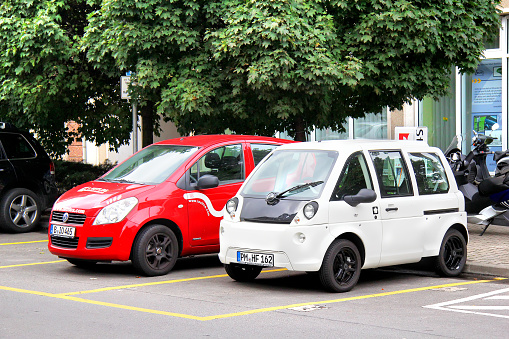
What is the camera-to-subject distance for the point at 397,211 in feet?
31.7

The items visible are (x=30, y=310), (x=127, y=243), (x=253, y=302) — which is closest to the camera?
(x=30, y=310)

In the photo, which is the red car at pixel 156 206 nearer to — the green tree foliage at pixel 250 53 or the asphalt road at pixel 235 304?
the asphalt road at pixel 235 304

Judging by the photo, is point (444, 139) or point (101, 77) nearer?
point (101, 77)

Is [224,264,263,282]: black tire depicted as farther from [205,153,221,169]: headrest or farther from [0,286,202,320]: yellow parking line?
[0,286,202,320]: yellow parking line

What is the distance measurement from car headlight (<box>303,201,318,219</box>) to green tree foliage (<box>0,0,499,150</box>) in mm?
4705

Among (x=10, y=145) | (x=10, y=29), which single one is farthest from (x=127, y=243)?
(x=10, y=29)

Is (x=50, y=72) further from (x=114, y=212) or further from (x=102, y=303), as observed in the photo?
(x=102, y=303)

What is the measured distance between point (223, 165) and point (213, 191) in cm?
48

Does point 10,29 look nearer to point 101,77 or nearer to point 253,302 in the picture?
point 101,77

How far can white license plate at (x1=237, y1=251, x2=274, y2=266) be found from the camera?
9000 mm

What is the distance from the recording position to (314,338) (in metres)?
6.81

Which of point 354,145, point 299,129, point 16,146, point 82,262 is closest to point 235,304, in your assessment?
point 354,145

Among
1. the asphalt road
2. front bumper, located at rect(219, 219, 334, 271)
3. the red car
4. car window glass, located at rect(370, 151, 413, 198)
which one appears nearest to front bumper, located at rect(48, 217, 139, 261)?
the red car

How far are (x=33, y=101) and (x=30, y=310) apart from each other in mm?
8435
